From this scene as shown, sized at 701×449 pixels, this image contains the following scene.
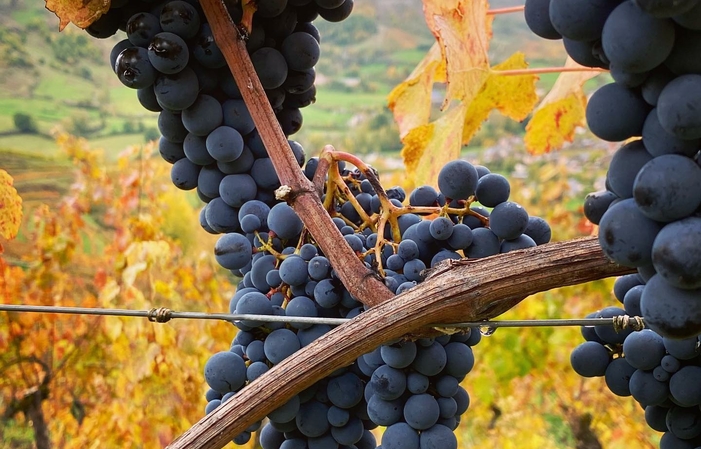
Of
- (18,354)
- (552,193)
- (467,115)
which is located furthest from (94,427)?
(552,193)

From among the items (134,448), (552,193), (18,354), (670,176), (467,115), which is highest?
(670,176)

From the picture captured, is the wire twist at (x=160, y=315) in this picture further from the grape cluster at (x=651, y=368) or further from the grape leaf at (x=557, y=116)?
the grape leaf at (x=557, y=116)

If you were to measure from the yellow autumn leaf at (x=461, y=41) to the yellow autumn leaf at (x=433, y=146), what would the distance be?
0.05m

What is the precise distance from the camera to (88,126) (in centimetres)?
406

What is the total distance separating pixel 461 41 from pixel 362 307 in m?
0.51

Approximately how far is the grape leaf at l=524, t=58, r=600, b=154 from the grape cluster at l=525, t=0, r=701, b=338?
2.74 ft

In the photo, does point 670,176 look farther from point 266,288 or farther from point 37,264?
point 37,264

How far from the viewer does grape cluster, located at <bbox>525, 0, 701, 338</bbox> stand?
0.35 meters

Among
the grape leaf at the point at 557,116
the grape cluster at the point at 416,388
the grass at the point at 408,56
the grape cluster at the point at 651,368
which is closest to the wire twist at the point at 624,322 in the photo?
the grape cluster at the point at 651,368

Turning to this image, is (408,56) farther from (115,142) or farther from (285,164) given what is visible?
(285,164)

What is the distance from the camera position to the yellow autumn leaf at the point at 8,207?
2.82 ft

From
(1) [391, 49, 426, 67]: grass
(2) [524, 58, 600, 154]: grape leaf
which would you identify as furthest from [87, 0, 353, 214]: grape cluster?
(1) [391, 49, 426, 67]: grass

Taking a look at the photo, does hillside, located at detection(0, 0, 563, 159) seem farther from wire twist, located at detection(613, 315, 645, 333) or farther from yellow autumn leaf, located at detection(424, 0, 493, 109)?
wire twist, located at detection(613, 315, 645, 333)

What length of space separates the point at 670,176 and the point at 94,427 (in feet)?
7.49
